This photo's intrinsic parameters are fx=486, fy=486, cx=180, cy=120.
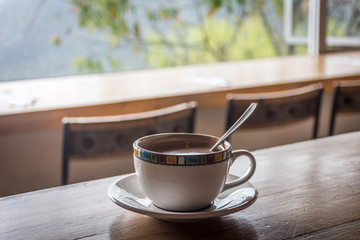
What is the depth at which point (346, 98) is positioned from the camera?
63.2 inches

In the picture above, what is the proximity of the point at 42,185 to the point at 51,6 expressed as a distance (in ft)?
5.85

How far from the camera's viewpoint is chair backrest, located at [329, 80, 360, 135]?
1.59m

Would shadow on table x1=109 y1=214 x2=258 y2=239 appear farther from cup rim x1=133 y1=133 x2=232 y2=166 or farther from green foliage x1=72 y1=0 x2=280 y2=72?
green foliage x1=72 y1=0 x2=280 y2=72

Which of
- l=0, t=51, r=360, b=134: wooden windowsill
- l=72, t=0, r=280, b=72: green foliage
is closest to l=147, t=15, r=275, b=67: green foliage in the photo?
l=72, t=0, r=280, b=72: green foliage

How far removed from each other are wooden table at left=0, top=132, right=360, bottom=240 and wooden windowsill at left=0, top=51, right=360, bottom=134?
789mm

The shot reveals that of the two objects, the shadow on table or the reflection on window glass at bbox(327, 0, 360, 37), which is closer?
the shadow on table

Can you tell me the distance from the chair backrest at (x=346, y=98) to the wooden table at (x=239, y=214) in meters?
0.89

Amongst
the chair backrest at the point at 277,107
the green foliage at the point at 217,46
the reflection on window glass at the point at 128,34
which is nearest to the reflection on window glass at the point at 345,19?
the reflection on window glass at the point at 128,34

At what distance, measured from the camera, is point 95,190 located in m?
0.68

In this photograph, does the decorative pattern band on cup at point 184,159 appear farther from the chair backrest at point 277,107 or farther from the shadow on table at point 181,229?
the chair backrest at point 277,107

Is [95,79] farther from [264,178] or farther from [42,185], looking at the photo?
[264,178]

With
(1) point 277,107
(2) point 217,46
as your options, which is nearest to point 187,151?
(1) point 277,107

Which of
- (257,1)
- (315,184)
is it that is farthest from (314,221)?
(257,1)

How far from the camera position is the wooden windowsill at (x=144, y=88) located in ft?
4.77
